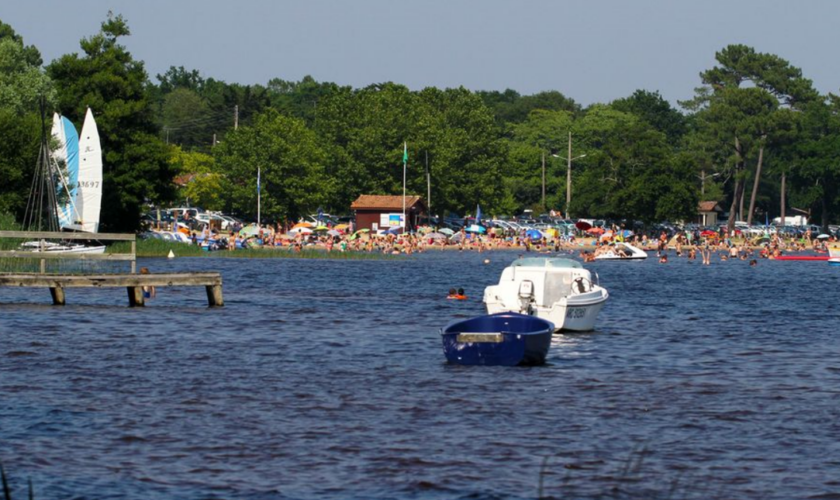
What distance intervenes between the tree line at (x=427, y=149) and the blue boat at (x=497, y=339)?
2114 inches

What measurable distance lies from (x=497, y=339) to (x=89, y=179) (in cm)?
5799

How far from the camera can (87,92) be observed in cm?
9131

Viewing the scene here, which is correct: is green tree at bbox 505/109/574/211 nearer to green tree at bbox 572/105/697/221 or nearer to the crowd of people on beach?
green tree at bbox 572/105/697/221

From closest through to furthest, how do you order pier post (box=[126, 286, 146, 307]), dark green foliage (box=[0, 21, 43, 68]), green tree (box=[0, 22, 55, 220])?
pier post (box=[126, 286, 146, 307]) → green tree (box=[0, 22, 55, 220]) → dark green foliage (box=[0, 21, 43, 68])

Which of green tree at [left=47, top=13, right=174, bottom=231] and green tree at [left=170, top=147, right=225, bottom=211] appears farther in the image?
green tree at [left=170, top=147, right=225, bottom=211]

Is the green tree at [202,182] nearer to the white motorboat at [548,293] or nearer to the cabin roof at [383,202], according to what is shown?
the cabin roof at [383,202]

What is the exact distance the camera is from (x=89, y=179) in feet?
273

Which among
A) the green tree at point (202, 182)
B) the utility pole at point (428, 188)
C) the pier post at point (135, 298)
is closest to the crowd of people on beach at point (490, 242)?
the utility pole at point (428, 188)

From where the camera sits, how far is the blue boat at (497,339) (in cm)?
3059

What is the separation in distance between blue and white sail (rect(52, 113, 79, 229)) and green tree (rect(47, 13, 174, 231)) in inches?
A: 221

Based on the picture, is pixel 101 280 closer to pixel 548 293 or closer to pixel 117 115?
pixel 548 293

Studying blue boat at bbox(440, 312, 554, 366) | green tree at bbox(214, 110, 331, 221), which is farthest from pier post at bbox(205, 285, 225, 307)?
green tree at bbox(214, 110, 331, 221)

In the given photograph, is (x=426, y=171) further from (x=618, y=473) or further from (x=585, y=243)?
(x=618, y=473)

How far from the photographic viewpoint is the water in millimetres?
18984
